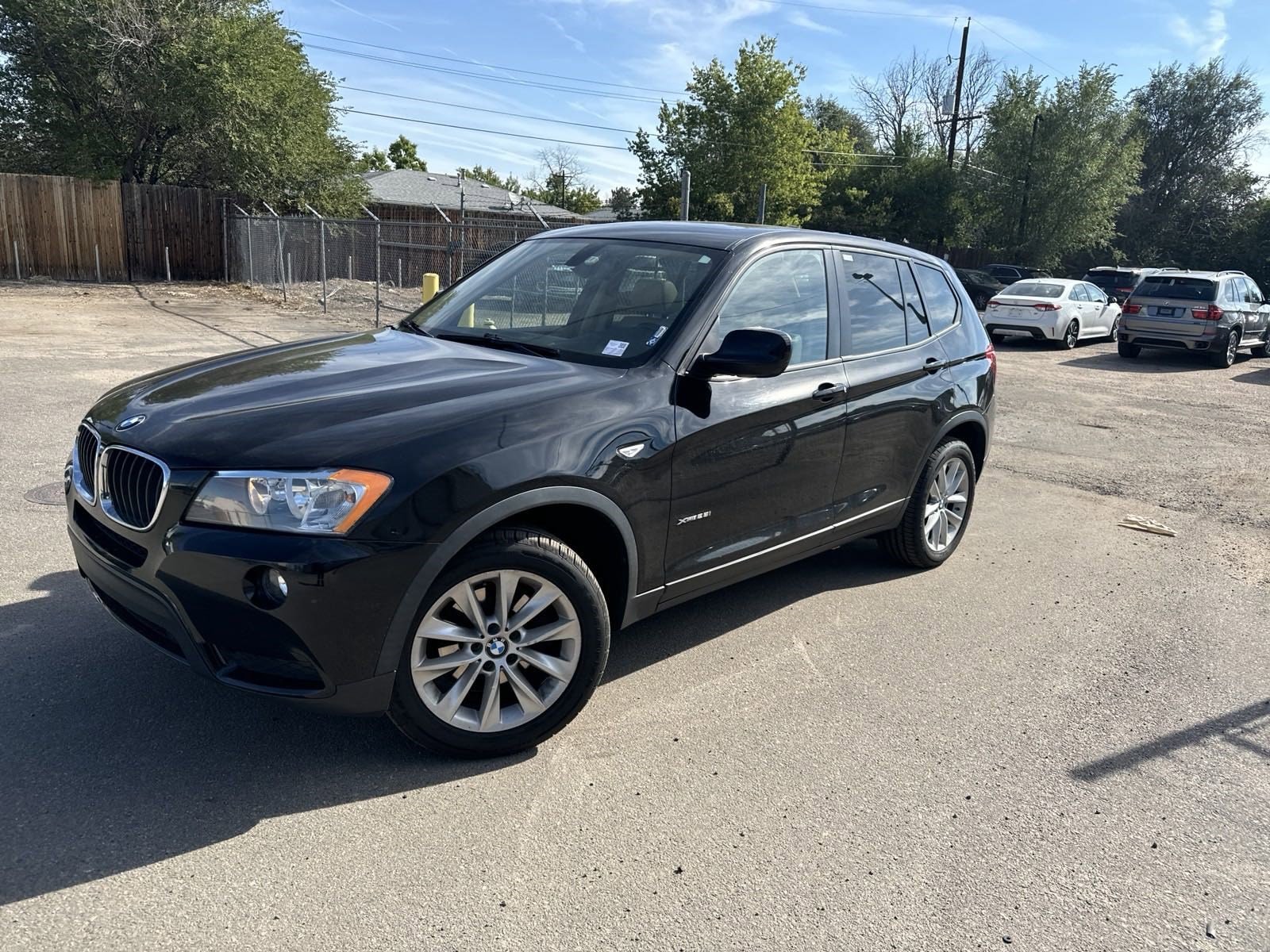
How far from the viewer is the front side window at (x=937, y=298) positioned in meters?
5.18

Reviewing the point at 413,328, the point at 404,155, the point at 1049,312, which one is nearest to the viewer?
the point at 413,328

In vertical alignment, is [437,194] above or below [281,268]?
above

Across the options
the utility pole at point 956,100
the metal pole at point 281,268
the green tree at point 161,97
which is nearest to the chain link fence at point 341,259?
the metal pole at point 281,268

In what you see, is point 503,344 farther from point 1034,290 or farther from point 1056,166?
point 1056,166

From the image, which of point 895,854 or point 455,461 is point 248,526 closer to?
point 455,461

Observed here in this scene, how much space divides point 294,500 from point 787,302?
2371 mm

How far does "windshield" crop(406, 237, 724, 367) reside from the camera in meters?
3.77

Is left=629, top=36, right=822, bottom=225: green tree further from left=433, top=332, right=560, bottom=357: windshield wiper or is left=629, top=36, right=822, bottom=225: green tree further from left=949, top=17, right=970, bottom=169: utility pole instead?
left=433, top=332, right=560, bottom=357: windshield wiper

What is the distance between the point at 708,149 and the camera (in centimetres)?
3228

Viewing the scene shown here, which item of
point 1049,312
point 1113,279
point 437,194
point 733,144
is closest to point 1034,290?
point 1049,312

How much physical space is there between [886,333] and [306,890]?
3.62 m

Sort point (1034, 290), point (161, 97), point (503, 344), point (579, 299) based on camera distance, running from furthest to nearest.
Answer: point (161, 97) → point (1034, 290) → point (579, 299) → point (503, 344)

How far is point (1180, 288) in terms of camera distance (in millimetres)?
17188

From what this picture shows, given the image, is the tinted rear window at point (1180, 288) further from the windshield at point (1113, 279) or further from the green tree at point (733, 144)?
the green tree at point (733, 144)
